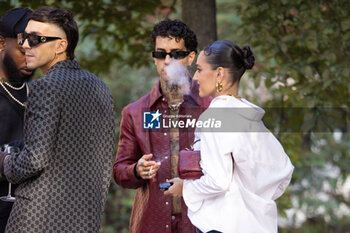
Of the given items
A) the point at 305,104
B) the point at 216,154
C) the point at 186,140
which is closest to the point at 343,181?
the point at 305,104

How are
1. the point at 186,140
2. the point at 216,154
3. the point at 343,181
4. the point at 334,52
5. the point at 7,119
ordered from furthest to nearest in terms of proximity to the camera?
1. the point at 343,181
2. the point at 334,52
3. the point at 186,140
4. the point at 7,119
5. the point at 216,154

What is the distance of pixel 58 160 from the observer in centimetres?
323

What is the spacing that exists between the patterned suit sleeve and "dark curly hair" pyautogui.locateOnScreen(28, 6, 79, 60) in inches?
16.0

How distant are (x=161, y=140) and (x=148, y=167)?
44cm

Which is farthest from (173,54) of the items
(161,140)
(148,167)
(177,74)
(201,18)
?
(201,18)

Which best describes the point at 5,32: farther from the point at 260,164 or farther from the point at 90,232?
the point at 260,164

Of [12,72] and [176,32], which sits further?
[176,32]

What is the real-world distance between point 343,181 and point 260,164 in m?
8.94

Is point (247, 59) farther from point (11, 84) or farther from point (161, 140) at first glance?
point (11, 84)

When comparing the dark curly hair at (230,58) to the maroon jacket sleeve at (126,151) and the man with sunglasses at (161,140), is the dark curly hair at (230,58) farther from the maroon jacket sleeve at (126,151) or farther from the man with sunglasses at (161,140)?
the maroon jacket sleeve at (126,151)

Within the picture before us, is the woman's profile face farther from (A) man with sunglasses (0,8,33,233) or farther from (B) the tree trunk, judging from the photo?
(B) the tree trunk

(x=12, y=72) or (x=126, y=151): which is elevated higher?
(x=12, y=72)

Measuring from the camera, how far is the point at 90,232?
336 cm

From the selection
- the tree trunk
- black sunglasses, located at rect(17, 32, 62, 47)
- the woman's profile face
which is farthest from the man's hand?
the tree trunk
